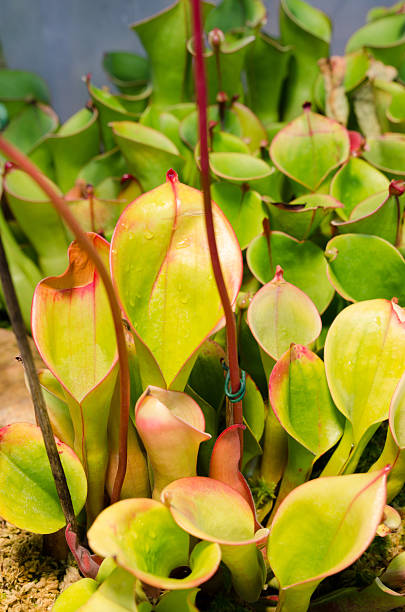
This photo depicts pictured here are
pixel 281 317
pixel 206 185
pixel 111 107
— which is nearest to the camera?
pixel 206 185

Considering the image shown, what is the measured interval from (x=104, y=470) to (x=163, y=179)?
0.60 m

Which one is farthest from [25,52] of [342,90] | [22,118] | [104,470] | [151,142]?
[104,470]

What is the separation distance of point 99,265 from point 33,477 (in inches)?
12.9

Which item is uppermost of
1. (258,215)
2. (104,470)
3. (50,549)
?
(258,215)

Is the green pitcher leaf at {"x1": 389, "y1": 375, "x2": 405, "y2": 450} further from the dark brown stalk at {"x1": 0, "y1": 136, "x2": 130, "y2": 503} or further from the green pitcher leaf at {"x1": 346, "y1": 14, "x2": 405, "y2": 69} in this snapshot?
the green pitcher leaf at {"x1": 346, "y1": 14, "x2": 405, "y2": 69}

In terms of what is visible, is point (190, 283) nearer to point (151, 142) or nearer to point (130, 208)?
point (130, 208)

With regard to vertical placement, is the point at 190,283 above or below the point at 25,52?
below

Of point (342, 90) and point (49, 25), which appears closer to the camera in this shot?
point (342, 90)

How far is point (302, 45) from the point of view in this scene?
1.34 meters

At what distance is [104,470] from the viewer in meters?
0.66

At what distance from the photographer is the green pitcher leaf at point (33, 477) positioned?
0.58 metres

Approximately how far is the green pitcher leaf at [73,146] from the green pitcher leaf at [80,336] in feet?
2.26

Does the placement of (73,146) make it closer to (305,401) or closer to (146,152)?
(146,152)

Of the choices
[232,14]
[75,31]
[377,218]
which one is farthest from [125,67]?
[377,218]
